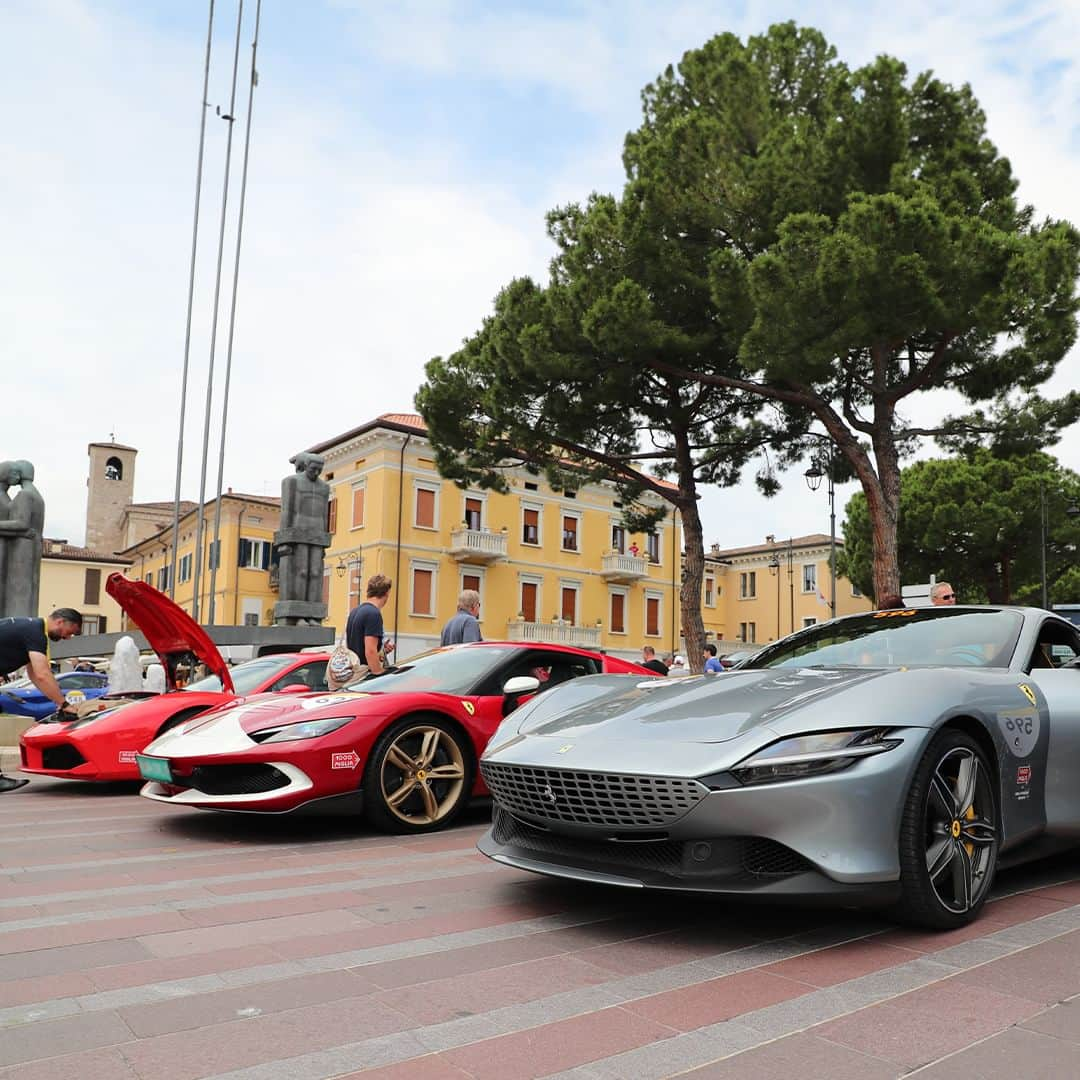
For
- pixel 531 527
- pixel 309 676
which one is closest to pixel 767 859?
pixel 309 676

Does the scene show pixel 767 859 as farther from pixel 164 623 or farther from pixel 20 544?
pixel 20 544

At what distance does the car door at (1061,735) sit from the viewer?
415 centimetres

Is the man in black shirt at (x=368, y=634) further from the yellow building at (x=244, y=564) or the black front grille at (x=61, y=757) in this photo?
the yellow building at (x=244, y=564)

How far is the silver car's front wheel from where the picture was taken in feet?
11.1

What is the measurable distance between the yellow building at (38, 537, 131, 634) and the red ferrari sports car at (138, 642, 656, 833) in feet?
232

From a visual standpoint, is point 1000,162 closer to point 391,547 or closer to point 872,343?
point 872,343

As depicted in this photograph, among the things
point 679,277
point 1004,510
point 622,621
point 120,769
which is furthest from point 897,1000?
point 622,621

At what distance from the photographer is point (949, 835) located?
3547mm

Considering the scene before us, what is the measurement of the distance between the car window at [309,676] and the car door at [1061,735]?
5.87 m

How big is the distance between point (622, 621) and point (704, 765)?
50.5 meters

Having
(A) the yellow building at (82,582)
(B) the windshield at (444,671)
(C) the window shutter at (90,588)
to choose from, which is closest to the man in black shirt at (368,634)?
(B) the windshield at (444,671)

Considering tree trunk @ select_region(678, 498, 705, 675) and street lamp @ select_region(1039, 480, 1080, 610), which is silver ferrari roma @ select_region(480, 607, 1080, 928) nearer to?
tree trunk @ select_region(678, 498, 705, 675)

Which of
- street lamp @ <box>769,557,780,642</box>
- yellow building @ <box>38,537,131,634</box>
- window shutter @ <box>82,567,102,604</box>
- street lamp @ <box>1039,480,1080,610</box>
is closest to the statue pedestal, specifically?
street lamp @ <box>1039,480,1080,610</box>

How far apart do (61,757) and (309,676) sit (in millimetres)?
1970
